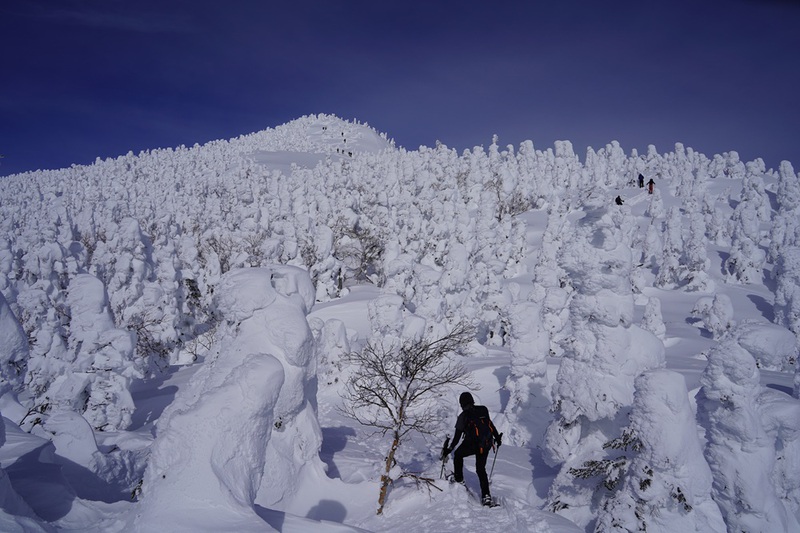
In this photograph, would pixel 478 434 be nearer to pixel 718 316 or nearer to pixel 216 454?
pixel 216 454

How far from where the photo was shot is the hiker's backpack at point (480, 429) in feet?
25.2

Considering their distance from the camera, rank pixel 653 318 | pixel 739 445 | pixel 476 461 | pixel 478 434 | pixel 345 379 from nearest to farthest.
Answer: pixel 478 434 → pixel 476 461 → pixel 739 445 → pixel 345 379 → pixel 653 318

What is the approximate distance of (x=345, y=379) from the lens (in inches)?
860

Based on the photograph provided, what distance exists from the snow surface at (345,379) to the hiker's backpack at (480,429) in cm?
116

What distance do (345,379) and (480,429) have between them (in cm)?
1498

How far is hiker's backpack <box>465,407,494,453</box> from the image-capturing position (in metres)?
7.67

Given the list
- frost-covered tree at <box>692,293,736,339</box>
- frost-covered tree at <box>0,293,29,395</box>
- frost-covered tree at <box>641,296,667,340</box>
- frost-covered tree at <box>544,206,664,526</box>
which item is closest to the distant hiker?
frost-covered tree at <box>544,206,664,526</box>

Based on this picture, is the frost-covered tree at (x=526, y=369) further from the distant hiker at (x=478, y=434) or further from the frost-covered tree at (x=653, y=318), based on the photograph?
the frost-covered tree at (x=653, y=318)

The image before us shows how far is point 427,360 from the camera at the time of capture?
360 inches

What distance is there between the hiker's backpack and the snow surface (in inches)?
45.7

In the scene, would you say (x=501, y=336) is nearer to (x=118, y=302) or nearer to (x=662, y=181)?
(x=118, y=302)

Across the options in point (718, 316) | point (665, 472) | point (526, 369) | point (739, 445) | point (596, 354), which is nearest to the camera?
point (665, 472)

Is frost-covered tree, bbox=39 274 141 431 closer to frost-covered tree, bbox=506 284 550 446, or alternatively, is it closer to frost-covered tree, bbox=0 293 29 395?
frost-covered tree, bbox=0 293 29 395

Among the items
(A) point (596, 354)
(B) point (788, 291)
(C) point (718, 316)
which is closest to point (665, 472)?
(A) point (596, 354)
